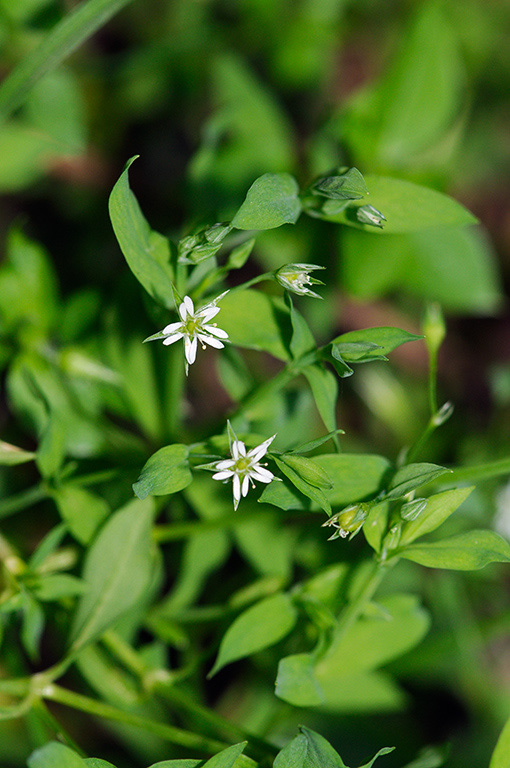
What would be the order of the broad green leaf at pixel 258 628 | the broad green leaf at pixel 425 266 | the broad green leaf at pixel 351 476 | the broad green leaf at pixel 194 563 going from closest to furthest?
the broad green leaf at pixel 351 476, the broad green leaf at pixel 258 628, the broad green leaf at pixel 194 563, the broad green leaf at pixel 425 266

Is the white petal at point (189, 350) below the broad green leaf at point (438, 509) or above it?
above

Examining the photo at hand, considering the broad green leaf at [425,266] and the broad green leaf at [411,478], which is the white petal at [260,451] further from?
the broad green leaf at [425,266]

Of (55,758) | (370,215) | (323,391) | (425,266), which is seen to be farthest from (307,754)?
(425,266)

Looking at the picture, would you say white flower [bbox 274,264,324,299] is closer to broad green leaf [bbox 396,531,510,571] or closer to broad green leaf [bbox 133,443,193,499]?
broad green leaf [bbox 133,443,193,499]

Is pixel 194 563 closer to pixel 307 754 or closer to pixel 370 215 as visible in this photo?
pixel 307 754

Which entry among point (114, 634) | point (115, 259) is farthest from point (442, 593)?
point (115, 259)

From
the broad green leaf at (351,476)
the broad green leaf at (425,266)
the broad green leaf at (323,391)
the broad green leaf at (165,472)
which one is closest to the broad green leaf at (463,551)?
the broad green leaf at (351,476)
